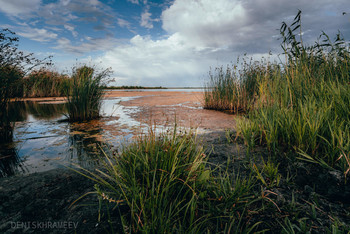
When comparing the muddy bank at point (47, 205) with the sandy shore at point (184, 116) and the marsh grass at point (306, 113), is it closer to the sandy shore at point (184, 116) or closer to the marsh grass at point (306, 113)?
the sandy shore at point (184, 116)

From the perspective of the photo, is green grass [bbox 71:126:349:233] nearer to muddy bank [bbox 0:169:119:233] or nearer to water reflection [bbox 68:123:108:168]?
muddy bank [bbox 0:169:119:233]

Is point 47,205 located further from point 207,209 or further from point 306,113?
point 306,113

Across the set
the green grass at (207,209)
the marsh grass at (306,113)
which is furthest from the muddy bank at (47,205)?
the marsh grass at (306,113)

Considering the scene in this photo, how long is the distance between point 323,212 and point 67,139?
3.99 metres

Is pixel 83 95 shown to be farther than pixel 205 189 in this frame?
Yes

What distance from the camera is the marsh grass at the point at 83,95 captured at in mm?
5172

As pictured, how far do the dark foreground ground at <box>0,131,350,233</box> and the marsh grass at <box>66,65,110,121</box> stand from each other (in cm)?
362

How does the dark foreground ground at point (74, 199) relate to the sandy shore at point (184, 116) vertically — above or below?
below

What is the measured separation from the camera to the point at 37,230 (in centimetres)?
117

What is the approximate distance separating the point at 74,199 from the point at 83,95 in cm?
432

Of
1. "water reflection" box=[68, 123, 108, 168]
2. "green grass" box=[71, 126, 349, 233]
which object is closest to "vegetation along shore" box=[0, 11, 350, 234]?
"green grass" box=[71, 126, 349, 233]

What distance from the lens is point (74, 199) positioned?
147cm

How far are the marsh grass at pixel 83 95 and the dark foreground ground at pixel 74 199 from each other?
3624 mm

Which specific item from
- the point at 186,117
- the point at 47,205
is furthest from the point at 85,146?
the point at 186,117
